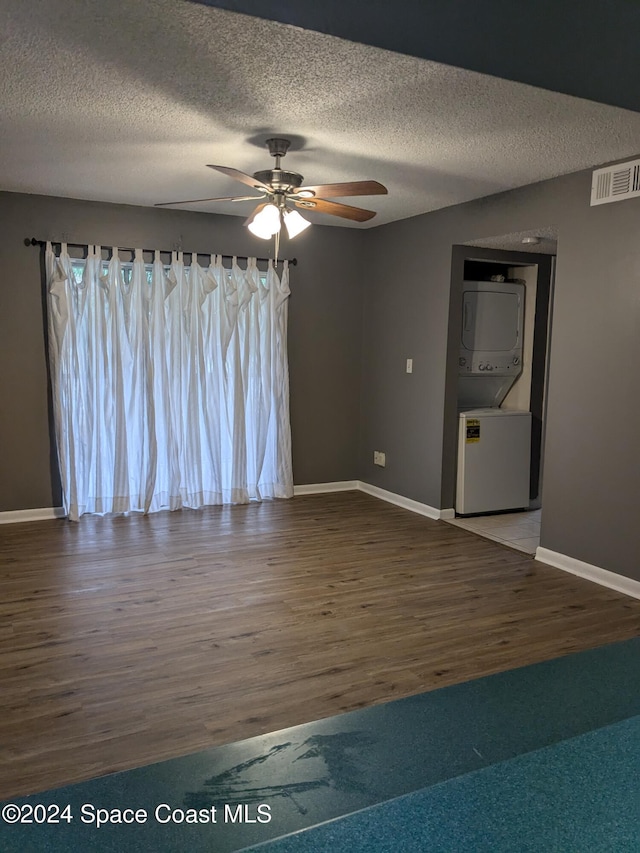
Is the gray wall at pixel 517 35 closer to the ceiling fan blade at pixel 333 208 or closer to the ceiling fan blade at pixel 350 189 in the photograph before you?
the ceiling fan blade at pixel 350 189

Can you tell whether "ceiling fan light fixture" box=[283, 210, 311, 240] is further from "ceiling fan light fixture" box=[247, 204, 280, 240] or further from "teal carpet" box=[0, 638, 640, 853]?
"teal carpet" box=[0, 638, 640, 853]

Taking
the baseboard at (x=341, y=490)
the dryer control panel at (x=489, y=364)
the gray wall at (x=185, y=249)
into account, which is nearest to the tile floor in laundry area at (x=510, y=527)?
the baseboard at (x=341, y=490)

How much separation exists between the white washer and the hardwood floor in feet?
1.67

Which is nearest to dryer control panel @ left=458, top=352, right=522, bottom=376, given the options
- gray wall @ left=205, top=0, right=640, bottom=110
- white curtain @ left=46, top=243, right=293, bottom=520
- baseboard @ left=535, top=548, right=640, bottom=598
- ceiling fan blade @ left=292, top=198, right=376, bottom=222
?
white curtain @ left=46, top=243, right=293, bottom=520

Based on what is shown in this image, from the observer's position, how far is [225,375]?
560cm

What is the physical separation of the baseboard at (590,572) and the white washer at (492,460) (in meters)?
1.10

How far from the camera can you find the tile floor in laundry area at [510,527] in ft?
15.8

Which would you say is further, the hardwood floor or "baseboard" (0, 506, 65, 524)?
"baseboard" (0, 506, 65, 524)

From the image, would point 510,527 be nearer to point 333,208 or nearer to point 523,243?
point 523,243

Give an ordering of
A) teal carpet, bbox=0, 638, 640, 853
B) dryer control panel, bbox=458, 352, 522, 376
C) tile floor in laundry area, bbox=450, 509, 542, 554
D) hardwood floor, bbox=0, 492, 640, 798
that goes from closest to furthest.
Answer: teal carpet, bbox=0, 638, 640, 853
hardwood floor, bbox=0, 492, 640, 798
tile floor in laundry area, bbox=450, 509, 542, 554
dryer control panel, bbox=458, 352, 522, 376

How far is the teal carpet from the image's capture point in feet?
2.58

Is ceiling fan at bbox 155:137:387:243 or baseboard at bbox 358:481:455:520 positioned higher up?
ceiling fan at bbox 155:137:387:243

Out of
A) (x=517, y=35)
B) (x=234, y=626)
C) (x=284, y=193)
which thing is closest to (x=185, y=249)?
(x=284, y=193)

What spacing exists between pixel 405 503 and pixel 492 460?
2.72 ft
